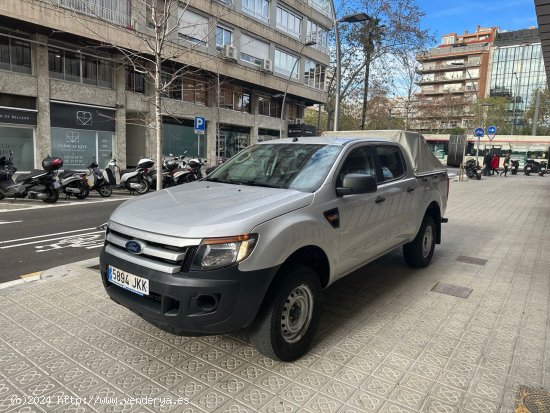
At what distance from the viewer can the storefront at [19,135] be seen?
16.0 m

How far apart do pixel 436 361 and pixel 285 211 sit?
1.69 metres

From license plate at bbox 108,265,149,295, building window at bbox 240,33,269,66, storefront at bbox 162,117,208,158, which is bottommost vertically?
license plate at bbox 108,265,149,295

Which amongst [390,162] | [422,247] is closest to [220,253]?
[390,162]

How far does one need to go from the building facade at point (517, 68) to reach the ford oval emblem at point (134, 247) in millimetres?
93098

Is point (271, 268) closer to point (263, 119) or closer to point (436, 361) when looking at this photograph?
point (436, 361)

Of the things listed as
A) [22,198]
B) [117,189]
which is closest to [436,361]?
[22,198]

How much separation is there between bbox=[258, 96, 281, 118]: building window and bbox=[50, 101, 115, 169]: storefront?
12.7 metres

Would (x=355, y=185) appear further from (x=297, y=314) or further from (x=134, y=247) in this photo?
(x=134, y=247)

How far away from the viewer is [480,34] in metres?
109

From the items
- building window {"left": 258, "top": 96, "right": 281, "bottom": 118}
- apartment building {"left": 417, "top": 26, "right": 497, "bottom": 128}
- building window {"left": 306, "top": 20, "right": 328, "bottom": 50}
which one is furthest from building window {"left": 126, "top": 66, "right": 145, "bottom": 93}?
apartment building {"left": 417, "top": 26, "right": 497, "bottom": 128}

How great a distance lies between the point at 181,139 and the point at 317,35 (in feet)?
54.1

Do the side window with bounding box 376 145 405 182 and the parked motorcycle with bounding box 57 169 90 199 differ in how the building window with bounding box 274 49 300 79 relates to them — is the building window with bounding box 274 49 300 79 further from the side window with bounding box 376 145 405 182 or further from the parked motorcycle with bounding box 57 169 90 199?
the side window with bounding box 376 145 405 182

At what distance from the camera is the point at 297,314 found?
3148mm

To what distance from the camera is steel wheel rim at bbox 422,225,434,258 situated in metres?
5.61
